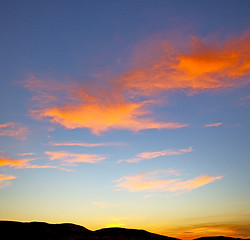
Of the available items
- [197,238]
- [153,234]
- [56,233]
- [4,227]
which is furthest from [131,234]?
[4,227]

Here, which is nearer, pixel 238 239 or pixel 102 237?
pixel 102 237

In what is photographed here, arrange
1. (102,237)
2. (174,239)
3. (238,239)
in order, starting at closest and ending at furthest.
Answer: (102,237)
(174,239)
(238,239)

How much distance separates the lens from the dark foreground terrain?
1931 cm

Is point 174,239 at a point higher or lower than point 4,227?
lower

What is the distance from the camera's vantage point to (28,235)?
1928cm

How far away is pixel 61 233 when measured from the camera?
813 inches

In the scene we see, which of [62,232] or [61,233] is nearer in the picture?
[61,233]

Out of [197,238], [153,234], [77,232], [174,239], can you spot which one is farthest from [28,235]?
[197,238]

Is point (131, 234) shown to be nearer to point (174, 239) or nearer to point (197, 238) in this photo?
point (174, 239)

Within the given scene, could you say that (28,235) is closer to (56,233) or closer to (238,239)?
(56,233)

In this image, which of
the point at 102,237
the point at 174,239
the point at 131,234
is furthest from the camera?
the point at 174,239

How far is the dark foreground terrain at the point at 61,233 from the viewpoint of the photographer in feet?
63.4

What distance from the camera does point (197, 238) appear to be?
2647cm

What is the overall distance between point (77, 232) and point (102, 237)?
2200 mm
